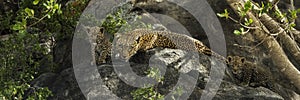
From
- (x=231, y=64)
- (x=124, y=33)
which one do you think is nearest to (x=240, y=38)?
(x=231, y=64)

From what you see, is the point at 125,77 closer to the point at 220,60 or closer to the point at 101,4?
the point at 220,60

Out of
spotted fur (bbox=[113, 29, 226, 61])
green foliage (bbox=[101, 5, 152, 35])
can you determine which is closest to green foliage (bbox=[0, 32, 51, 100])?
green foliage (bbox=[101, 5, 152, 35])

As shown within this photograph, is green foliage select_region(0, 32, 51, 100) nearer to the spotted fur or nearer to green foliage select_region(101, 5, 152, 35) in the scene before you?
green foliage select_region(101, 5, 152, 35)

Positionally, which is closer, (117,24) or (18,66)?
(18,66)

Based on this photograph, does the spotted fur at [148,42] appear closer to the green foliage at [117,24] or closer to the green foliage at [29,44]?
the green foliage at [117,24]

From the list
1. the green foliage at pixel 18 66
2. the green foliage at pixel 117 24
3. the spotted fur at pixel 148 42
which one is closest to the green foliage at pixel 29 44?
the green foliage at pixel 18 66

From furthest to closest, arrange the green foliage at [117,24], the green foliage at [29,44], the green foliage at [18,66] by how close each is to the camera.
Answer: the green foliage at [117,24] → the green foliage at [18,66] → the green foliage at [29,44]

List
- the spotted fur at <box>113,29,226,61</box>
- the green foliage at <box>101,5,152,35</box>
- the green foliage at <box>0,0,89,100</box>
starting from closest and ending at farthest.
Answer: the green foliage at <box>0,0,89,100</box> < the spotted fur at <box>113,29,226,61</box> < the green foliage at <box>101,5,152,35</box>

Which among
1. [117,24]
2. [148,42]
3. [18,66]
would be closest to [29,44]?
[18,66]

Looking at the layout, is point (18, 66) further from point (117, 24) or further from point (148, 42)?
point (148, 42)

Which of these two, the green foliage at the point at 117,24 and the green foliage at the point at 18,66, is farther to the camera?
the green foliage at the point at 117,24

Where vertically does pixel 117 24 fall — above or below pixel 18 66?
above
